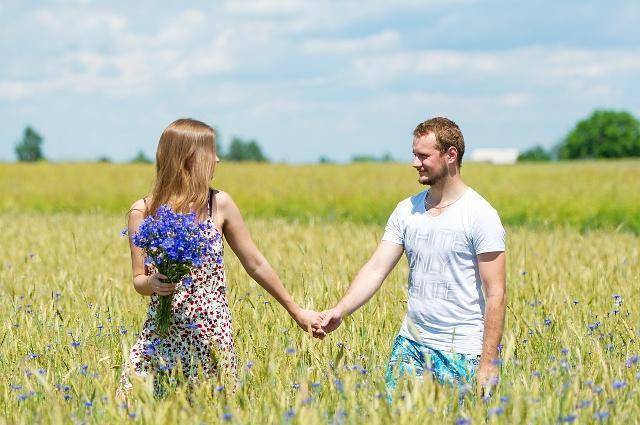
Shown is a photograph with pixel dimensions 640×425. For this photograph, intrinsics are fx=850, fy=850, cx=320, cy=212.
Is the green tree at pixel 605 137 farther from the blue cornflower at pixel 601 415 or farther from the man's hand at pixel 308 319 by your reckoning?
the blue cornflower at pixel 601 415

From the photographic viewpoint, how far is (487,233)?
11.6 ft

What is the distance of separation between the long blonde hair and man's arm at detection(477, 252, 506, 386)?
1206mm

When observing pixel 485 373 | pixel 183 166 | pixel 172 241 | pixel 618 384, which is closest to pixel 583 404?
pixel 618 384

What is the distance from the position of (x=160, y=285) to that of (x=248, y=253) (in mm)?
569

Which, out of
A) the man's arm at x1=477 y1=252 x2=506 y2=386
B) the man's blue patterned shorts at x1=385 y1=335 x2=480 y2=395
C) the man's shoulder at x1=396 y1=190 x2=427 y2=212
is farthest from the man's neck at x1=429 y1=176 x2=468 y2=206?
the man's blue patterned shorts at x1=385 y1=335 x2=480 y2=395

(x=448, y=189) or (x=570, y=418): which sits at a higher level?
(x=448, y=189)

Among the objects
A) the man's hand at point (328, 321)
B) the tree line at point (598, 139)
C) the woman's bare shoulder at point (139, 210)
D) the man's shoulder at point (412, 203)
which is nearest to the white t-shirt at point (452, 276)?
the man's shoulder at point (412, 203)

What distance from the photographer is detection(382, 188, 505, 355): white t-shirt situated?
3598mm

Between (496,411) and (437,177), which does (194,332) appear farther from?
(496,411)

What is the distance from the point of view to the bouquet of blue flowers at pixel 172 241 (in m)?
3.20

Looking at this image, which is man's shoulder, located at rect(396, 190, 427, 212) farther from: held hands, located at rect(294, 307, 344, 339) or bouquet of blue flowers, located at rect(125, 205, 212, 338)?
bouquet of blue flowers, located at rect(125, 205, 212, 338)

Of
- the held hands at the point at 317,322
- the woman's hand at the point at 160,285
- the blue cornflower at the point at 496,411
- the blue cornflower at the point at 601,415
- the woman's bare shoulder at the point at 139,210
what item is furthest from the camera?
the held hands at the point at 317,322

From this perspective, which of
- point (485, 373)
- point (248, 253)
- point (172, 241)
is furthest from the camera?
point (248, 253)

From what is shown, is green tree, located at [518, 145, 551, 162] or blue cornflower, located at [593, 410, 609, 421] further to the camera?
green tree, located at [518, 145, 551, 162]
